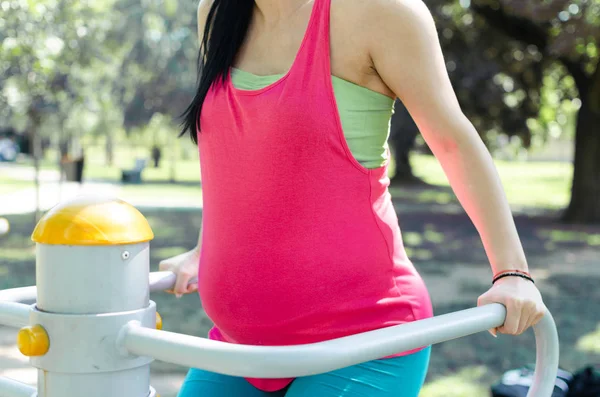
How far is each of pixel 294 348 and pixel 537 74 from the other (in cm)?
1714

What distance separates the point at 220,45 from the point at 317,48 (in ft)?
1.01

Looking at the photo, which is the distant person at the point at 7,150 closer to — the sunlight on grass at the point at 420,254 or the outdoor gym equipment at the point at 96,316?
the sunlight on grass at the point at 420,254

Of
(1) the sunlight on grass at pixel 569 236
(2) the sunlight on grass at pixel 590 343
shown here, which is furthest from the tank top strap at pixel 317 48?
(1) the sunlight on grass at pixel 569 236

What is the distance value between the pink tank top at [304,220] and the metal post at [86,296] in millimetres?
342

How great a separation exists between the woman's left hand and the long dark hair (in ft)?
2.07

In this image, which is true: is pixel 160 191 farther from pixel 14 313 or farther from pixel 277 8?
pixel 14 313

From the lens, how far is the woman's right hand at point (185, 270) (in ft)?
5.38

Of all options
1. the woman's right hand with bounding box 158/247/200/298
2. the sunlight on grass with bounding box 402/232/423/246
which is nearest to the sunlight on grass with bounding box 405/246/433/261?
the sunlight on grass with bounding box 402/232/423/246

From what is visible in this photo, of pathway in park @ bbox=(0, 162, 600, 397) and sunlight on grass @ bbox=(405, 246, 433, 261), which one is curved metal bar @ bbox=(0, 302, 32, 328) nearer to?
pathway in park @ bbox=(0, 162, 600, 397)

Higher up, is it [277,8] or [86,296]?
[277,8]

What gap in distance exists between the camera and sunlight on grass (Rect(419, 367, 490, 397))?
4.48 m

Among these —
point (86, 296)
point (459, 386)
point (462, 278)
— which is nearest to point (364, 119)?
point (86, 296)

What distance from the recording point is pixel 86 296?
3.43 feet

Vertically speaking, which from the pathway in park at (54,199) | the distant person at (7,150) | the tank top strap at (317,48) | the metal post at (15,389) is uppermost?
the tank top strap at (317,48)
